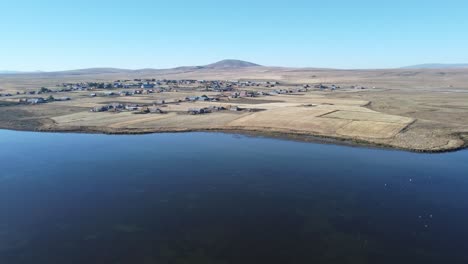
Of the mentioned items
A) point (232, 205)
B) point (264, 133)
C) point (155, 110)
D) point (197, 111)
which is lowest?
point (232, 205)

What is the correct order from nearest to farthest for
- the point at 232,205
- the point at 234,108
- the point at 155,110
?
the point at 232,205 → the point at 155,110 → the point at 234,108

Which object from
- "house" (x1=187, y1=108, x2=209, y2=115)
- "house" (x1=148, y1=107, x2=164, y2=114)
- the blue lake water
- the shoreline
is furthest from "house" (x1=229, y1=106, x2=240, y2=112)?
the blue lake water

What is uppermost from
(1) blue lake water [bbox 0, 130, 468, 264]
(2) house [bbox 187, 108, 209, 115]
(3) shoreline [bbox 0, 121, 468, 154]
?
(2) house [bbox 187, 108, 209, 115]

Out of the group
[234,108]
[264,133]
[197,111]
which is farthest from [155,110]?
[264,133]

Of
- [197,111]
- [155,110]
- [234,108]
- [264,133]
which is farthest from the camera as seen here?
[234,108]

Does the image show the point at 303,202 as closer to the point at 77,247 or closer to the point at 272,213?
the point at 272,213

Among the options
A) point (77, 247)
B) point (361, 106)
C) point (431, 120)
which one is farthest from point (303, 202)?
point (361, 106)

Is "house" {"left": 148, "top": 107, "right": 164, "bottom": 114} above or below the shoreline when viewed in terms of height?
above

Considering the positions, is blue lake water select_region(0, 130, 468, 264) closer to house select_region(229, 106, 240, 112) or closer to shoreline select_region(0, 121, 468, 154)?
shoreline select_region(0, 121, 468, 154)

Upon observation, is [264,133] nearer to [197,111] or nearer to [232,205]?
[197,111]
